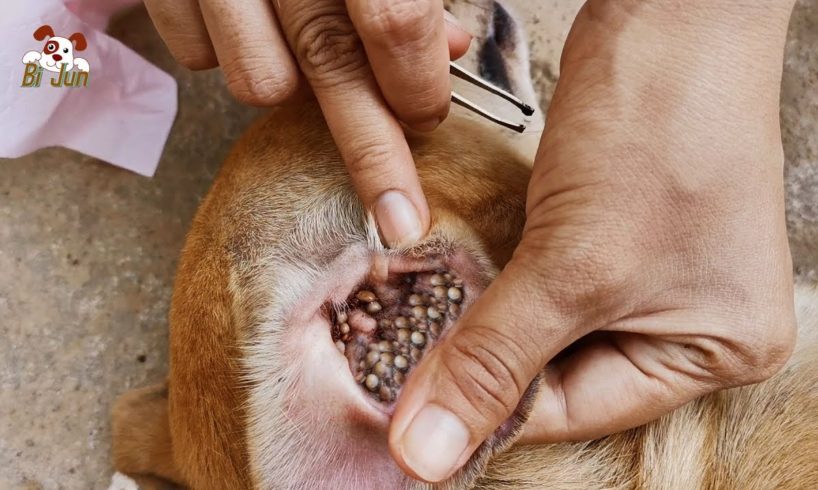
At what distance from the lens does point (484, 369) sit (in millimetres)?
1258

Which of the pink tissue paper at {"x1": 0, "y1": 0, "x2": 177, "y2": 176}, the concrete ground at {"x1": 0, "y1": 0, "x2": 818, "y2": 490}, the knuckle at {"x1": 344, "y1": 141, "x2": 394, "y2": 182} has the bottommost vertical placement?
the concrete ground at {"x1": 0, "y1": 0, "x2": 818, "y2": 490}

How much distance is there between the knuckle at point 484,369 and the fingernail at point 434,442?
0.05 metres

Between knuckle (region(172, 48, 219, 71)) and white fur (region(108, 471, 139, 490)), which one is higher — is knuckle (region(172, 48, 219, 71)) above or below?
above

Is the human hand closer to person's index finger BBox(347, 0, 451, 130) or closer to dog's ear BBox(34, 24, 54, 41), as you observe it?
person's index finger BBox(347, 0, 451, 130)

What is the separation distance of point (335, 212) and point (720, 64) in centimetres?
75

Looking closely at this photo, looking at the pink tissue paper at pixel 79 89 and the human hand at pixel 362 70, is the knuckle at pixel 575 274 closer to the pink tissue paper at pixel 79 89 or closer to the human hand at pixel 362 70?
the human hand at pixel 362 70

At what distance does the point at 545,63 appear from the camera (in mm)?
2463

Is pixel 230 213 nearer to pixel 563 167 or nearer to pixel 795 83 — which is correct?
pixel 563 167

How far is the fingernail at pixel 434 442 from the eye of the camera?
1.25 meters

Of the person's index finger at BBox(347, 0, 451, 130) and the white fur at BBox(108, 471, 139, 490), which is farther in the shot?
the white fur at BBox(108, 471, 139, 490)

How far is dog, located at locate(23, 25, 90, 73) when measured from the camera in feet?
7.23

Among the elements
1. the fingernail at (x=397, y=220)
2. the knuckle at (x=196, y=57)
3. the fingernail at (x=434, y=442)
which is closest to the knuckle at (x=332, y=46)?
the fingernail at (x=397, y=220)

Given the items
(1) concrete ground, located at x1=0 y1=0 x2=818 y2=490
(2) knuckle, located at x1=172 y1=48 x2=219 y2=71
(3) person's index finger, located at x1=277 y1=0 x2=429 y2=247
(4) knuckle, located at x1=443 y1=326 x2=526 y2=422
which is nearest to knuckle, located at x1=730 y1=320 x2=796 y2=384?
(4) knuckle, located at x1=443 y1=326 x2=526 y2=422

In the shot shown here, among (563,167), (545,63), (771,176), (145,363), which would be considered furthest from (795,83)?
(145,363)
